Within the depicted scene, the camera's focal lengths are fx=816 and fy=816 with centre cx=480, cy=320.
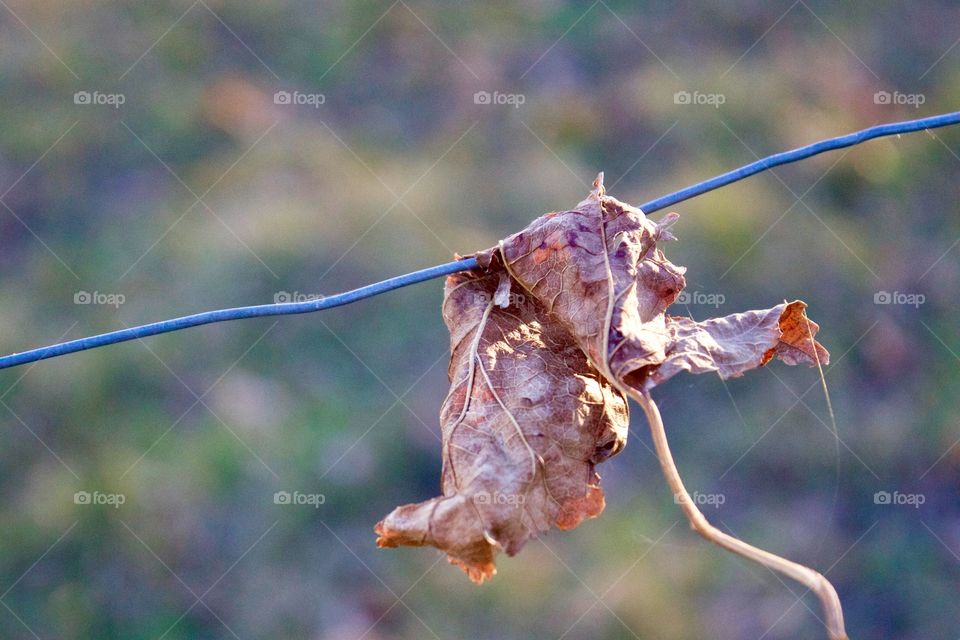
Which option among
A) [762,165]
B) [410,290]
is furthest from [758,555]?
[410,290]

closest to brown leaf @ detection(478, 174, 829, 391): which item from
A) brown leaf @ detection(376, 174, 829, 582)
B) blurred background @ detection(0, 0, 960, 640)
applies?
brown leaf @ detection(376, 174, 829, 582)

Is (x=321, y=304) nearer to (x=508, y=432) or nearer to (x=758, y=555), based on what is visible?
(x=508, y=432)

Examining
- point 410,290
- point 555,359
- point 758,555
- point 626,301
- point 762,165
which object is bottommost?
point 410,290

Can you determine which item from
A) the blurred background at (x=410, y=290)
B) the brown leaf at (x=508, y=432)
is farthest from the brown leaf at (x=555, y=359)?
the blurred background at (x=410, y=290)

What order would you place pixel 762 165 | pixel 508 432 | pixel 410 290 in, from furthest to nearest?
pixel 410 290 < pixel 762 165 < pixel 508 432

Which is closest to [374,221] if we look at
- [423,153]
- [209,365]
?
[423,153]

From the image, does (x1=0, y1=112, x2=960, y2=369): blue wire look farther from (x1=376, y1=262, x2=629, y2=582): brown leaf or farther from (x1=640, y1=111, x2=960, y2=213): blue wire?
(x1=376, y1=262, x2=629, y2=582): brown leaf

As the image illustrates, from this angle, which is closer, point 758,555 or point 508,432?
point 758,555

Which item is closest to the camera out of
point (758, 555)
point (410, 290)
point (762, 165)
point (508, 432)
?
point (758, 555)
